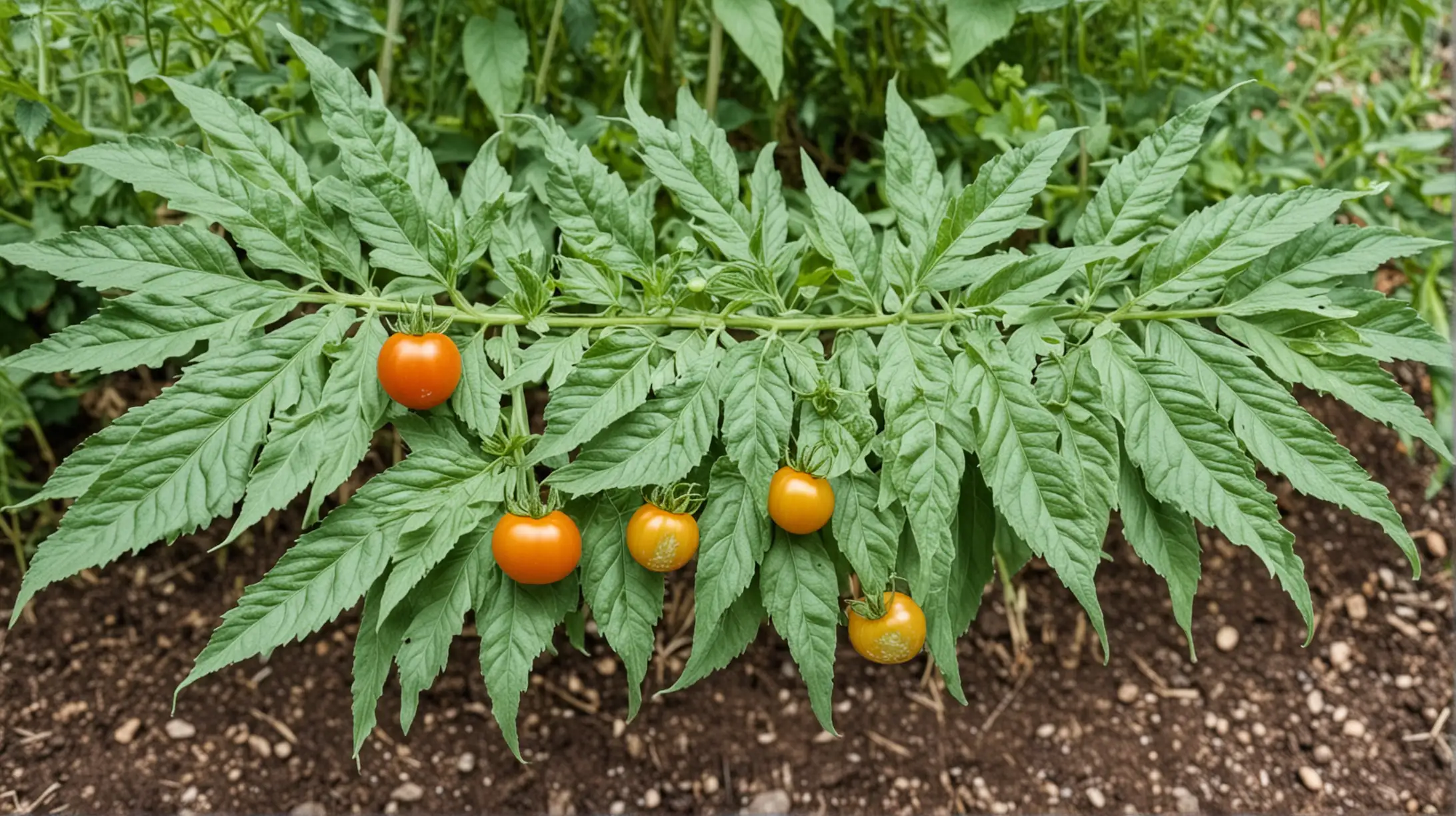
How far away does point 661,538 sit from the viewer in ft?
3.88

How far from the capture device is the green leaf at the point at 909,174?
129cm

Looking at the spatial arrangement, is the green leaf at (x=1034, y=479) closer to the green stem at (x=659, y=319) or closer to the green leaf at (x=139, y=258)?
the green stem at (x=659, y=319)

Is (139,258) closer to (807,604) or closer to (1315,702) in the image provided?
(807,604)

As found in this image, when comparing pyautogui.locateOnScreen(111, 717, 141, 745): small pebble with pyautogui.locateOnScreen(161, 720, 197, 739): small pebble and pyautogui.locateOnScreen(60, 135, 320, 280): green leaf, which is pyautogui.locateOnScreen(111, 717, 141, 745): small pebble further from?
pyautogui.locateOnScreen(60, 135, 320, 280): green leaf

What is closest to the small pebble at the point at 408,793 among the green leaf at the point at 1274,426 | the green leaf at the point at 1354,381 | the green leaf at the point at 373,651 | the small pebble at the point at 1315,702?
the green leaf at the point at 373,651

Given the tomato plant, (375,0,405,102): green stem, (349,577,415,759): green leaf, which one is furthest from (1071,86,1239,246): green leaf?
(375,0,405,102): green stem

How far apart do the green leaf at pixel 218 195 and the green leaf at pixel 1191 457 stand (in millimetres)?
1052

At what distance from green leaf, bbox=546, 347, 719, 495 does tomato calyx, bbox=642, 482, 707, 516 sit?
0.06 meters

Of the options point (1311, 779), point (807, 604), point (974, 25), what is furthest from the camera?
point (1311, 779)

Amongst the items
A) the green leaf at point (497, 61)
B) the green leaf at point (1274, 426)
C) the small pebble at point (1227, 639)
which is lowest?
the small pebble at point (1227, 639)

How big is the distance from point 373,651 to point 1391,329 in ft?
4.68

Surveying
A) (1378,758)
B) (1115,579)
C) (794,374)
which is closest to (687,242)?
(794,374)

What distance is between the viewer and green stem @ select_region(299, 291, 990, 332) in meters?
1.22

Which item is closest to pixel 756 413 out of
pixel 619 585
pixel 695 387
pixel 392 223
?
pixel 695 387
